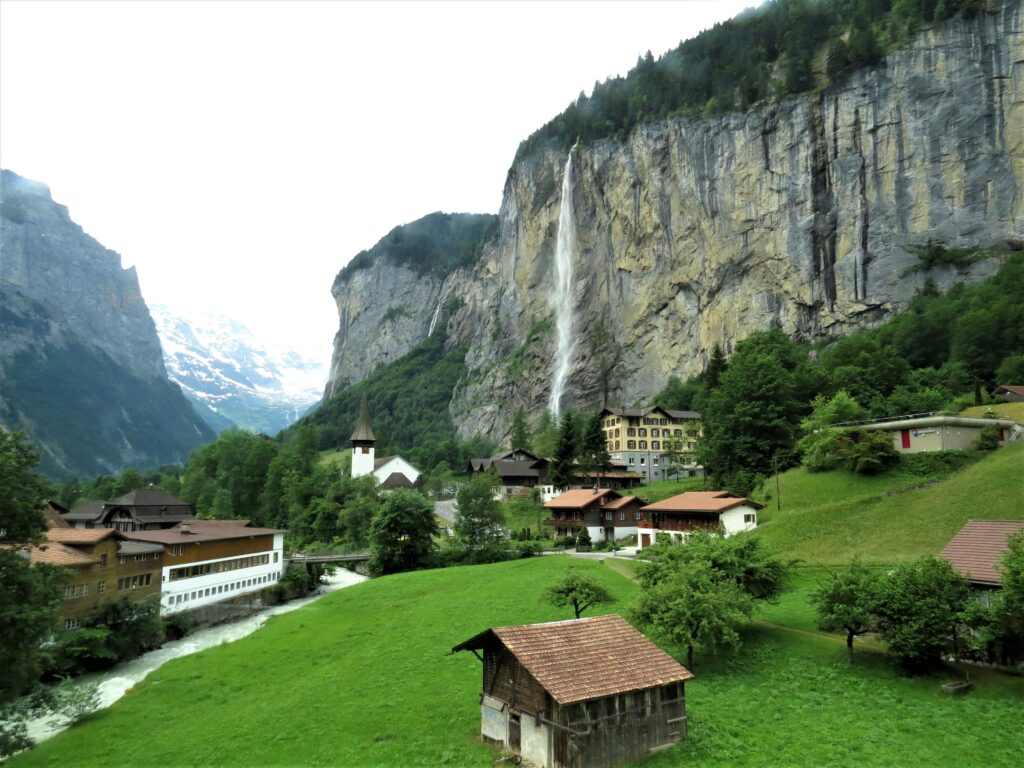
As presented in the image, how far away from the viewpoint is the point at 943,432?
48.4 meters

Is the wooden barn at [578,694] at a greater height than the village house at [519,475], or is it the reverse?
the village house at [519,475]

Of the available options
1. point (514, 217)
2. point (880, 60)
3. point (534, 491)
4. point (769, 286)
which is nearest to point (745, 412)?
point (534, 491)

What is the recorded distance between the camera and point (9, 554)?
21203 millimetres

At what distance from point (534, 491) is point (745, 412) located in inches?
1116

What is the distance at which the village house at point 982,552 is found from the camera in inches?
909

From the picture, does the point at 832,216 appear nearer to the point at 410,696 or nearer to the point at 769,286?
the point at 769,286

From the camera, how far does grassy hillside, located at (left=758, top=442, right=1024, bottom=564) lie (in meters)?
35.9

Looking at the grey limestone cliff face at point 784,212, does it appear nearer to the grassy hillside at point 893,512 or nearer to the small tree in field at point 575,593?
the grassy hillside at point 893,512

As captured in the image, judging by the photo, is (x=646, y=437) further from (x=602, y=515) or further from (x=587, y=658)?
(x=587, y=658)

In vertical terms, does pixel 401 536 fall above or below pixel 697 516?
below

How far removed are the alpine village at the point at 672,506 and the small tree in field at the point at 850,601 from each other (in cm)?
21

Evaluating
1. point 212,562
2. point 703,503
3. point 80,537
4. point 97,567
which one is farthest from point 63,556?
point 703,503

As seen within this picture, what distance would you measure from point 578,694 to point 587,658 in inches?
70.0

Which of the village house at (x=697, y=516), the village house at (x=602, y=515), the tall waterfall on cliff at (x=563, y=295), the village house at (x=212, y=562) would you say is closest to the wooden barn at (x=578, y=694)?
the village house at (x=697, y=516)
